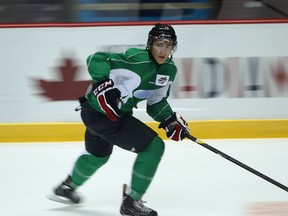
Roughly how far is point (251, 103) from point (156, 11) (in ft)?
3.35

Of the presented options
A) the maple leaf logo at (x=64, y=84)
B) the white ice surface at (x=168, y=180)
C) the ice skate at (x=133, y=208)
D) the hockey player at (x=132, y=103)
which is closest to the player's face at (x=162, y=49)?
the hockey player at (x=132, y=103)

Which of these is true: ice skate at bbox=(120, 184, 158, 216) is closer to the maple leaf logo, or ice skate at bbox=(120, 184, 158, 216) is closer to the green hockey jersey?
the green hockey jersey

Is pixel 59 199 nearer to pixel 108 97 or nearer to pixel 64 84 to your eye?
pixel 108 97

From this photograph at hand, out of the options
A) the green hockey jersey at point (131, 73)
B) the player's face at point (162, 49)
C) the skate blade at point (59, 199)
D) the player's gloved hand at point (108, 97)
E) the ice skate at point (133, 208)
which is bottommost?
the ice skate at point (133, 208)

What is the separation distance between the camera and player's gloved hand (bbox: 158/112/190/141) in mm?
2840

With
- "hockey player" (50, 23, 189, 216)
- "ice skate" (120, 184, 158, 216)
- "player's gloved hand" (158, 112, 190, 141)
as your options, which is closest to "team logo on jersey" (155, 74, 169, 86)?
"hockey player" (50, 23, 189, 216)

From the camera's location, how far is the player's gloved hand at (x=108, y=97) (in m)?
2.57

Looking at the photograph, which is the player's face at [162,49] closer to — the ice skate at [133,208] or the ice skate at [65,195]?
the ice skate at [133,208]

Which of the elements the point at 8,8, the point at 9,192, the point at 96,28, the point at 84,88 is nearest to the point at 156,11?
the point at 96,28

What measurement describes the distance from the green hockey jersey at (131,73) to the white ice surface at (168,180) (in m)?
0.58

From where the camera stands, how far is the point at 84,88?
4.69 meters

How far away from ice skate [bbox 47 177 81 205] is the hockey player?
251mm

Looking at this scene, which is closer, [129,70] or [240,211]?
[129,70]

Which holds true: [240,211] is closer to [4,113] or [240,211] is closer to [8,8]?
[4,113]
